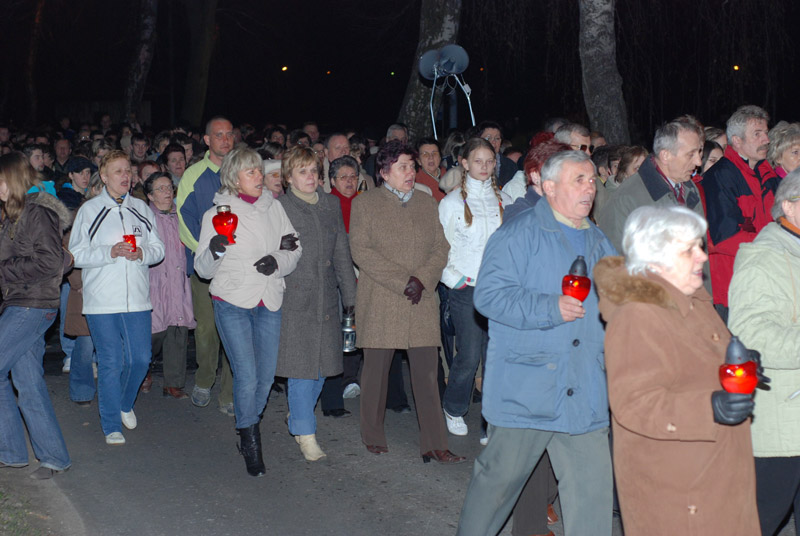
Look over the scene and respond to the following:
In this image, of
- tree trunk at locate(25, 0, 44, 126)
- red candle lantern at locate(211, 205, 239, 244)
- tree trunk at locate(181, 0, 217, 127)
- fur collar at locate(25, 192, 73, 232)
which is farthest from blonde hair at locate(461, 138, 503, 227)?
tree trunk at locate(25, 0, 44, 126)

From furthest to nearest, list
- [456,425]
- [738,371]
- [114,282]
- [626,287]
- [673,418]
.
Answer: [456,425] < [114,282] < [626,287] < [673,418] < [738,371]

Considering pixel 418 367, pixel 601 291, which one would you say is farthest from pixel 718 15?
pixel 601 291

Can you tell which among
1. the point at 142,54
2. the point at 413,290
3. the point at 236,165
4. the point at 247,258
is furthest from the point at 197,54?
the point at 413,290

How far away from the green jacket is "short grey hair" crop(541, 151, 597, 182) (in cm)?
87

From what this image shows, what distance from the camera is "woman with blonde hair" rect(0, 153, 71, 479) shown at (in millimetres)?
5953

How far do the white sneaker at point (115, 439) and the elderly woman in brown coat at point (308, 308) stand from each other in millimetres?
1328

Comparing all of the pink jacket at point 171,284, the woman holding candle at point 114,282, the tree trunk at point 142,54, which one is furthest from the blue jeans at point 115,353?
the tree trunk at point 142,54

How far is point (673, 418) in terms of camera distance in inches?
132

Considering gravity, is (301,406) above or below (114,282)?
below

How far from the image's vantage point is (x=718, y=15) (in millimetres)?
13773

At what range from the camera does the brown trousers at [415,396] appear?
6547 millimetres

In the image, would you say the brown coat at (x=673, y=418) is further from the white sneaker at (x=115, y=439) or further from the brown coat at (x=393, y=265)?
the white sneaker at (x=115, y=439)

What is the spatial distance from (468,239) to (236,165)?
176 centimetres

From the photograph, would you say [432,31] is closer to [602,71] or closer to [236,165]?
[602,71]
